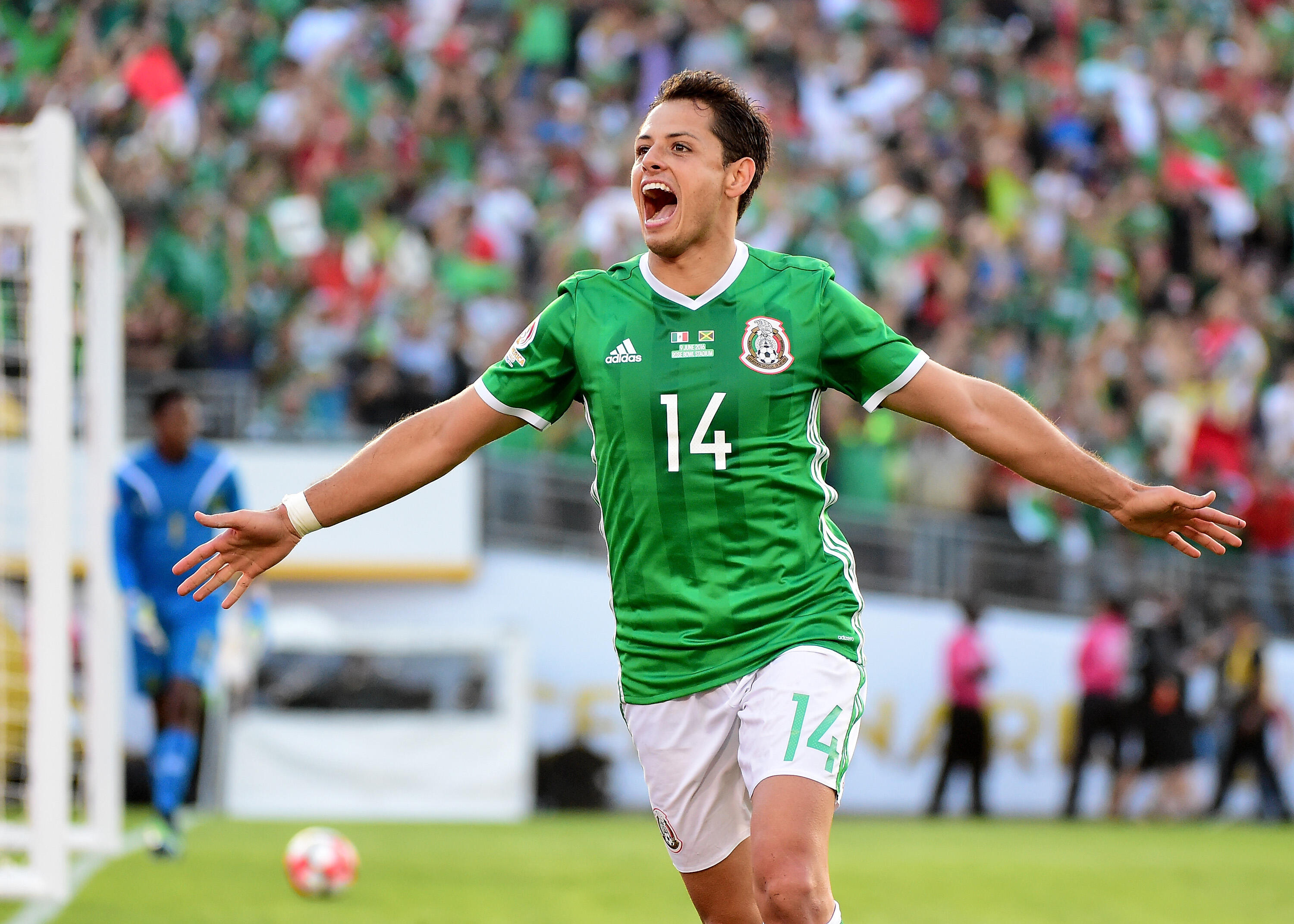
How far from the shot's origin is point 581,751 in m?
17.8

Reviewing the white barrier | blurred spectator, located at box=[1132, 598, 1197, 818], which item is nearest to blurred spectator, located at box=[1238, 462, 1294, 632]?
the white barrier

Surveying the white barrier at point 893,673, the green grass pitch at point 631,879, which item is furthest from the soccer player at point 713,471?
the white barrier at point 893,673

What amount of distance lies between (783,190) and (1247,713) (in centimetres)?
712

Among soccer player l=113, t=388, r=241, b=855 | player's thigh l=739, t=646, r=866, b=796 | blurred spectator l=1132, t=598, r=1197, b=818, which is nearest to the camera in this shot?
player's thigh l=739, t=646, r=866, b=796

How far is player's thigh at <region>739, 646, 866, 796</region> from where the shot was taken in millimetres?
4680

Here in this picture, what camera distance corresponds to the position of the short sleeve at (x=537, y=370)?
16.5 ft

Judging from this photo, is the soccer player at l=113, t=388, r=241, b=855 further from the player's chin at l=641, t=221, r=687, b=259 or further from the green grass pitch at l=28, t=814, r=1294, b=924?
the player's chin at l=641, t=221, r=687, b=259

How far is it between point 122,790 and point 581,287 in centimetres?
1300

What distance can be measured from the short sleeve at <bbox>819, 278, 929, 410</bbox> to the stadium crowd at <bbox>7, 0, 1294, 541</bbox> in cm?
1181

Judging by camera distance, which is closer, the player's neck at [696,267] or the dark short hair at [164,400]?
the player's neck at [696,267]

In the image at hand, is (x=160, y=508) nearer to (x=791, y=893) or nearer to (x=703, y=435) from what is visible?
(x=703, y=435)

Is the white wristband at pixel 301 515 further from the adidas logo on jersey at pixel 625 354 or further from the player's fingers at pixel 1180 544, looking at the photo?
the player's fingers at pixel 1180 544

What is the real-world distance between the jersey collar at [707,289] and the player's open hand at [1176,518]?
1.21m

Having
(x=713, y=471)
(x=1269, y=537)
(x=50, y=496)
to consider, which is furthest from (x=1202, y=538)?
(x=1269, y=537)
